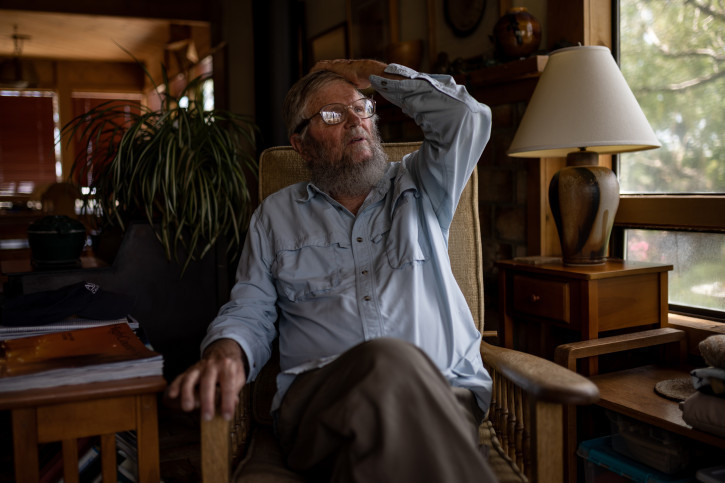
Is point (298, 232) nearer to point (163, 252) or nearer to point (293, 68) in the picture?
point (163, 252)

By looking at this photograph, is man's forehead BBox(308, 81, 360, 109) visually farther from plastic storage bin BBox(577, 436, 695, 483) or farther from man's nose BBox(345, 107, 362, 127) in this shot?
plastic storage bin BBox(577, 436, 695, 483)

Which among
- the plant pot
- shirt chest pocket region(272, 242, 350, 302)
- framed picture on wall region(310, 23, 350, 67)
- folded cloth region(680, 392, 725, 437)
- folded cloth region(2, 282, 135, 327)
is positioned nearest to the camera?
folded cloth region(680, 392, 725, 437)

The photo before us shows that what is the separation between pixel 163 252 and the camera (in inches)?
93.2

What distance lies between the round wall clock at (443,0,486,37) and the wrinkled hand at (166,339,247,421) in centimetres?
197

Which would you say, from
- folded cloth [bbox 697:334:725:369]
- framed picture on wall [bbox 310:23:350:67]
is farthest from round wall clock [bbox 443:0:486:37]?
folded cloth [bbox 697:334:725:369]

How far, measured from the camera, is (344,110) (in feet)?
5.62

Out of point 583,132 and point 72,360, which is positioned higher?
point 583,132

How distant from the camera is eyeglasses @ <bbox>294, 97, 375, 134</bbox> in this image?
5.60 ft

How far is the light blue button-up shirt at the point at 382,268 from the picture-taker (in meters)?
1.46

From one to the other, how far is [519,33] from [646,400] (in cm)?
127

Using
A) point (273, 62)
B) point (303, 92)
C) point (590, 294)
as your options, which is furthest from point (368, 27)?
point (590, 294)

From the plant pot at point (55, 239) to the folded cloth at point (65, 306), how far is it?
0.59 metres

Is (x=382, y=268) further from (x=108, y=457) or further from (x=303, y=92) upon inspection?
(x=108, y=457)

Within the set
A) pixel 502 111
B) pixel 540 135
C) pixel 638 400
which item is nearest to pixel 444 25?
pixel 502 111
